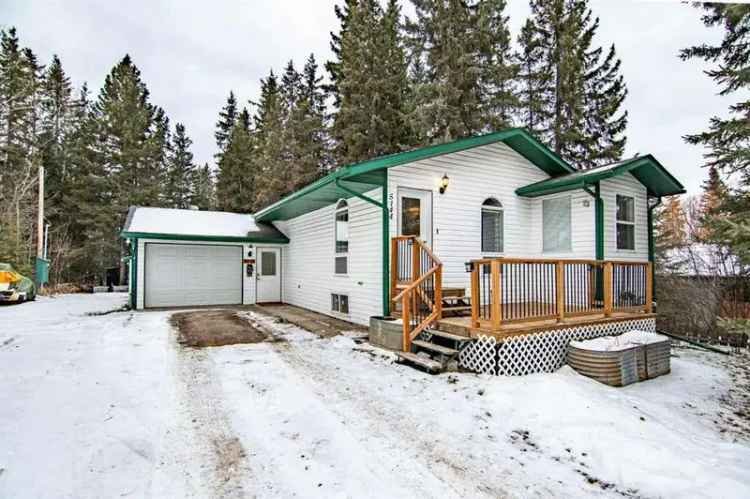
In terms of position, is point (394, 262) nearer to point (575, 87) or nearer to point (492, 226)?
point (492, 226)

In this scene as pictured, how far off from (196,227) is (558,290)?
1078cm

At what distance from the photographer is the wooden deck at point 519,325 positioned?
500cm

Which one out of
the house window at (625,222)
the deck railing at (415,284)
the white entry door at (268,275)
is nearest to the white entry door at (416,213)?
the deck railing at (415,284)

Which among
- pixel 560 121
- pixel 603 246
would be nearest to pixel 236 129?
pixel 560 121

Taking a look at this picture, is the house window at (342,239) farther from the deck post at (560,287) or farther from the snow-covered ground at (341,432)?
the deck post at (560,287)

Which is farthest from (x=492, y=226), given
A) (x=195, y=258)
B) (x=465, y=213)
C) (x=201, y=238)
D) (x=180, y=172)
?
(x=180, y=172)

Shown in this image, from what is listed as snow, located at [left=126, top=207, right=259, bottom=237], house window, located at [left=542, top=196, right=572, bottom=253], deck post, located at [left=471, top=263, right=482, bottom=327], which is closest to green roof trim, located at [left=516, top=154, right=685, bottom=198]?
house window, located at [left=542, top=196, right=572, bottom=253]

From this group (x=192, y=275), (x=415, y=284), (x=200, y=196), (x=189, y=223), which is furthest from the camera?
(x=200, y=196)

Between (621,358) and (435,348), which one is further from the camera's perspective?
(435,348)

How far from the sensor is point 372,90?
54.5ft

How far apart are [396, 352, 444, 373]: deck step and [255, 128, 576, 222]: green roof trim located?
122 inches

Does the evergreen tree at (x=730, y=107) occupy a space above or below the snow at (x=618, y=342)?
above

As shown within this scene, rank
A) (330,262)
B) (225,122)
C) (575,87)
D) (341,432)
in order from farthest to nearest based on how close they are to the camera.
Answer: (225,122) → (575,87) → (330,262) → (341,432)

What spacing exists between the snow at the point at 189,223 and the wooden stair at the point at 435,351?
8534mm
